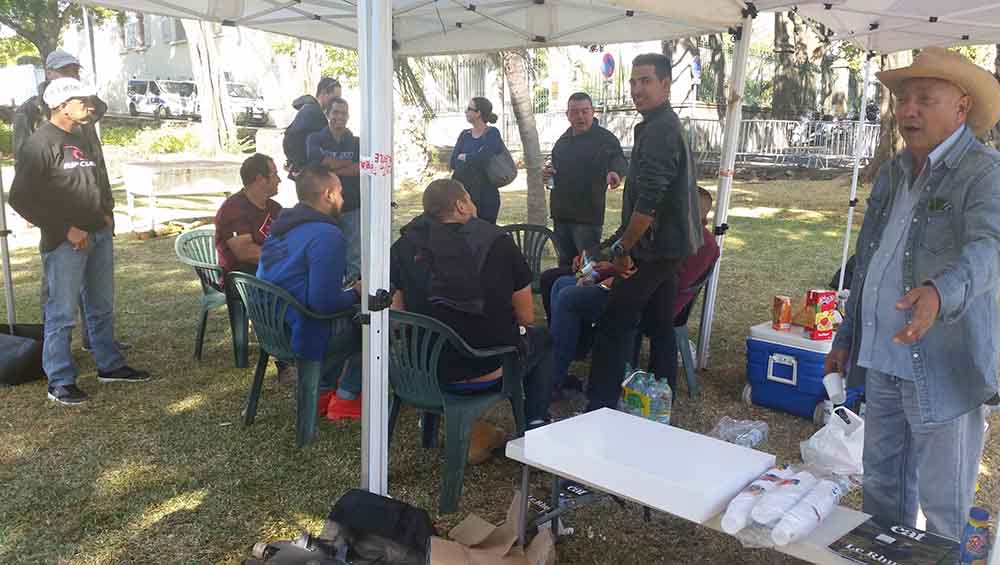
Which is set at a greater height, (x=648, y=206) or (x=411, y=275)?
(x=648, y=206)

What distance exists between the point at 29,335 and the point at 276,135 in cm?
1264

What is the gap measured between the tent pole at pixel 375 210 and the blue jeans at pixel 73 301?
242 centimetres

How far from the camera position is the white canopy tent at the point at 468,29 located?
2480 millimetres

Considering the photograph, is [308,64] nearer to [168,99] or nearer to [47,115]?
[168,99]

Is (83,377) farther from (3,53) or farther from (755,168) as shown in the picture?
(3,53)

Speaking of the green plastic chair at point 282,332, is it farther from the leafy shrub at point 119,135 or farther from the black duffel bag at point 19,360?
the leafy shrub at point 119,135

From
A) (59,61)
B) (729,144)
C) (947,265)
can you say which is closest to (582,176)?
(729,144)

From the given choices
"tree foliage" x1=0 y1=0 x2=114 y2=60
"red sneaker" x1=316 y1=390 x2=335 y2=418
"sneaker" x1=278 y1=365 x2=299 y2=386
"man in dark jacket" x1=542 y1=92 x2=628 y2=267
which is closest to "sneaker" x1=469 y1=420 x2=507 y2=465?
"red sneaker" x1=316 y1=390 x2=335 y2=418

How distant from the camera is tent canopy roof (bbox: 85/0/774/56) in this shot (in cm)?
536

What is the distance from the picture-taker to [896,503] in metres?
2.30

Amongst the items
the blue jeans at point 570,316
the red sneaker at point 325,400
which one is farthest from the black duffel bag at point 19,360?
the blue jeans at point 570,316

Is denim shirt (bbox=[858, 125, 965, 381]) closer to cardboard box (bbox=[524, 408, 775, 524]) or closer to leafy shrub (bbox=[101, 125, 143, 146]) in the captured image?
cardboard box (bbox=[524, 408, 775, 524])

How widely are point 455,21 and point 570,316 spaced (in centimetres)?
327

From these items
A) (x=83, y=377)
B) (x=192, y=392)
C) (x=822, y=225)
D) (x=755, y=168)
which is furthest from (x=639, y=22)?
(x=755, y=168)
